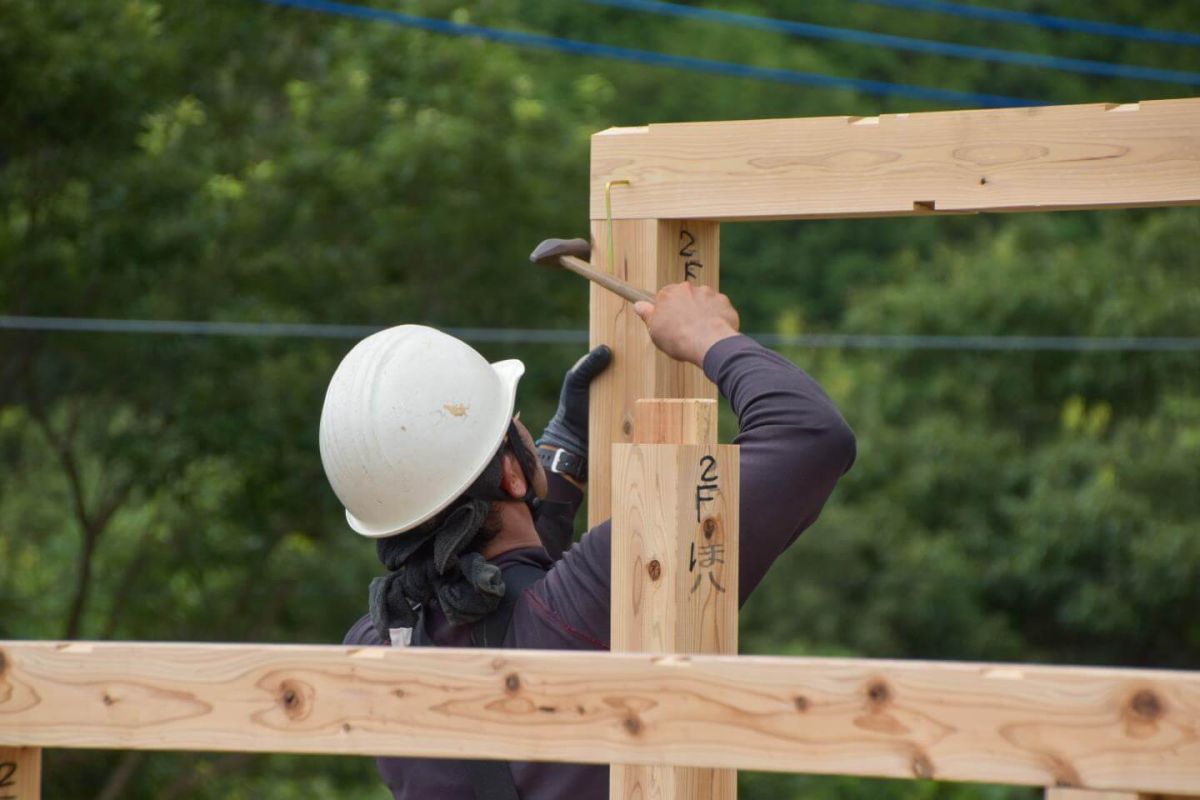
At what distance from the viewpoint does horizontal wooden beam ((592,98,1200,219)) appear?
106 inches

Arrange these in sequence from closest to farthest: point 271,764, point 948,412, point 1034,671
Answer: point 1034,671, point 271,764, point 948,412

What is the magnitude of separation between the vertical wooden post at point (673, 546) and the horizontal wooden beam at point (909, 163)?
2.59ft

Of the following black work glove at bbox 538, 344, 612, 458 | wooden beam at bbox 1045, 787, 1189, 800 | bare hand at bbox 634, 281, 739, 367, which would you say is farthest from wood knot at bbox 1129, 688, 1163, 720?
black work glove at bbox 538, 344, 612, 458

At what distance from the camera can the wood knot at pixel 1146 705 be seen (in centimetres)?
167

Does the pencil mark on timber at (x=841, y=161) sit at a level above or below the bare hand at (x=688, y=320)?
above

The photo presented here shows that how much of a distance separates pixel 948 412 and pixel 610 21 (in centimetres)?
921

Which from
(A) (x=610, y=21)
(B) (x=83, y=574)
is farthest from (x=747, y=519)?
(A) (x=610, y=21)

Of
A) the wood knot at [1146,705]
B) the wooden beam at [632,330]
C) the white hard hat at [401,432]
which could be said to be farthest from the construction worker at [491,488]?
the wood knot at [1146,705]

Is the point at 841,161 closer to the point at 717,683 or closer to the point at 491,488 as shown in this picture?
the point at 491,488

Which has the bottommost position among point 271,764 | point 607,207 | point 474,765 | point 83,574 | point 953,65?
point 271,764

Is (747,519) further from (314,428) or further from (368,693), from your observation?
(314,428)

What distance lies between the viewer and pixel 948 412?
14.9 m

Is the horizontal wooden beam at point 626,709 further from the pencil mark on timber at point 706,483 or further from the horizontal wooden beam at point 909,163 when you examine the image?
the horizontal wooden beam at point 909,163

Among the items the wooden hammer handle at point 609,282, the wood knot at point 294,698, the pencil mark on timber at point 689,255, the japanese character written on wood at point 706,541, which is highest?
the pencil mark on timber at point 689,255
